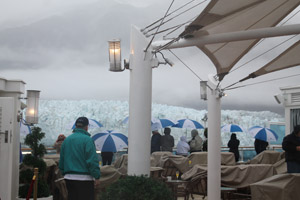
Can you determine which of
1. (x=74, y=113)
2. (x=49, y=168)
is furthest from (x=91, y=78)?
(x=49, y=168)

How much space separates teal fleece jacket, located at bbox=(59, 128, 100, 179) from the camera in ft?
20.0

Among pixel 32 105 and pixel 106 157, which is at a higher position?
pixel 32 105

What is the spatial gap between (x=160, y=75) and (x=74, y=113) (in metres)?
22.4

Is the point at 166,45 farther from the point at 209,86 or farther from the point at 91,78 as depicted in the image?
the point at 91,78

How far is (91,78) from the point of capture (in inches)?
2611

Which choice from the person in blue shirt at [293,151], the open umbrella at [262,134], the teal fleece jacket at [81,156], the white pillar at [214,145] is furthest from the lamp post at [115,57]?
the open umbrella at [262,134]

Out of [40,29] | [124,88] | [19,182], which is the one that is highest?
[40,29]

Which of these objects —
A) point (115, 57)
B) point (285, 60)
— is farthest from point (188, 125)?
point (115, 57)

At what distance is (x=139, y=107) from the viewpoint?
6402 mm

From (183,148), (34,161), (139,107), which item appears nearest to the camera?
(139,107)

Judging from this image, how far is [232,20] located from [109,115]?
37.6m

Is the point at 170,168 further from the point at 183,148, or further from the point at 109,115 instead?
the point at 109,115

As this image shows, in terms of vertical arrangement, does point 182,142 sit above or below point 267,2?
below

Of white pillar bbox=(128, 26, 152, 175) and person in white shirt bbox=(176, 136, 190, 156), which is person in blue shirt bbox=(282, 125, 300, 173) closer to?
white pillar bbox=(128, 26, 152, 175)
